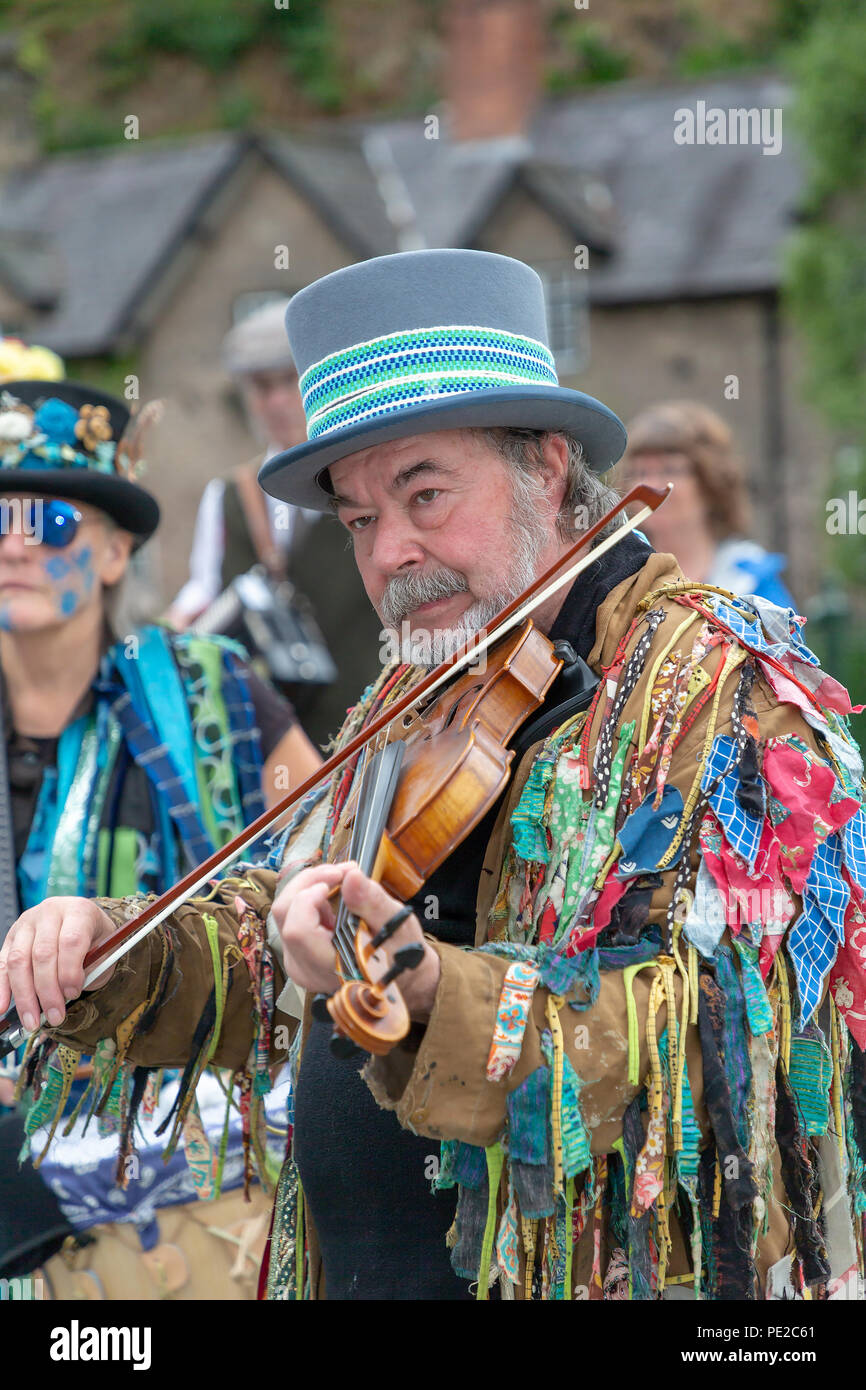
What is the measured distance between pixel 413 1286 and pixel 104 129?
3838 centimetres

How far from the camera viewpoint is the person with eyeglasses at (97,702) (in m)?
3.36

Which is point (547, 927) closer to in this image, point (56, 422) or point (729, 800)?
point (729, 800)

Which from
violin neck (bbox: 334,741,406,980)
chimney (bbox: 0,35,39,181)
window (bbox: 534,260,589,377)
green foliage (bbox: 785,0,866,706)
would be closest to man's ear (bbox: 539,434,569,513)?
violin neck (bbox: 334,741,406,980)

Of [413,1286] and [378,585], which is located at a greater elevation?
[378,585]

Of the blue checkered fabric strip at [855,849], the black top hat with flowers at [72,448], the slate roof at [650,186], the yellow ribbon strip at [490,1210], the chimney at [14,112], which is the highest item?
the chimney at [14,112]

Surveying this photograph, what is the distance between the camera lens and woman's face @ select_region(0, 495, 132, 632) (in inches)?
135

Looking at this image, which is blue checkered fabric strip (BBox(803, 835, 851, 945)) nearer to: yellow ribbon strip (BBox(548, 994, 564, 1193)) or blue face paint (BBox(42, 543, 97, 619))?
yellow ribbon strip (BBox(548, 994, 564, 1193))

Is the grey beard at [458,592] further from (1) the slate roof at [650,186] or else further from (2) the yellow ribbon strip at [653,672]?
(1) the slate roof at [650,186]

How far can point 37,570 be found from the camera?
11.3 feet

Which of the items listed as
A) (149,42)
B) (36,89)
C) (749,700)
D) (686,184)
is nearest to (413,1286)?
(749,700)

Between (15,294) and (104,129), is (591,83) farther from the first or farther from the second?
(15,294)

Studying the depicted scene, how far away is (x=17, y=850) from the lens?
11.0 feet

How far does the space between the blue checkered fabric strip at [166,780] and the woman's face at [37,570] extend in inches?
10.4

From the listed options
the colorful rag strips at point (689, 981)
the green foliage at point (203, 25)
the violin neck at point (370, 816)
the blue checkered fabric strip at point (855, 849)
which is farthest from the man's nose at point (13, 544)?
the green foliage at point (203, 25)
